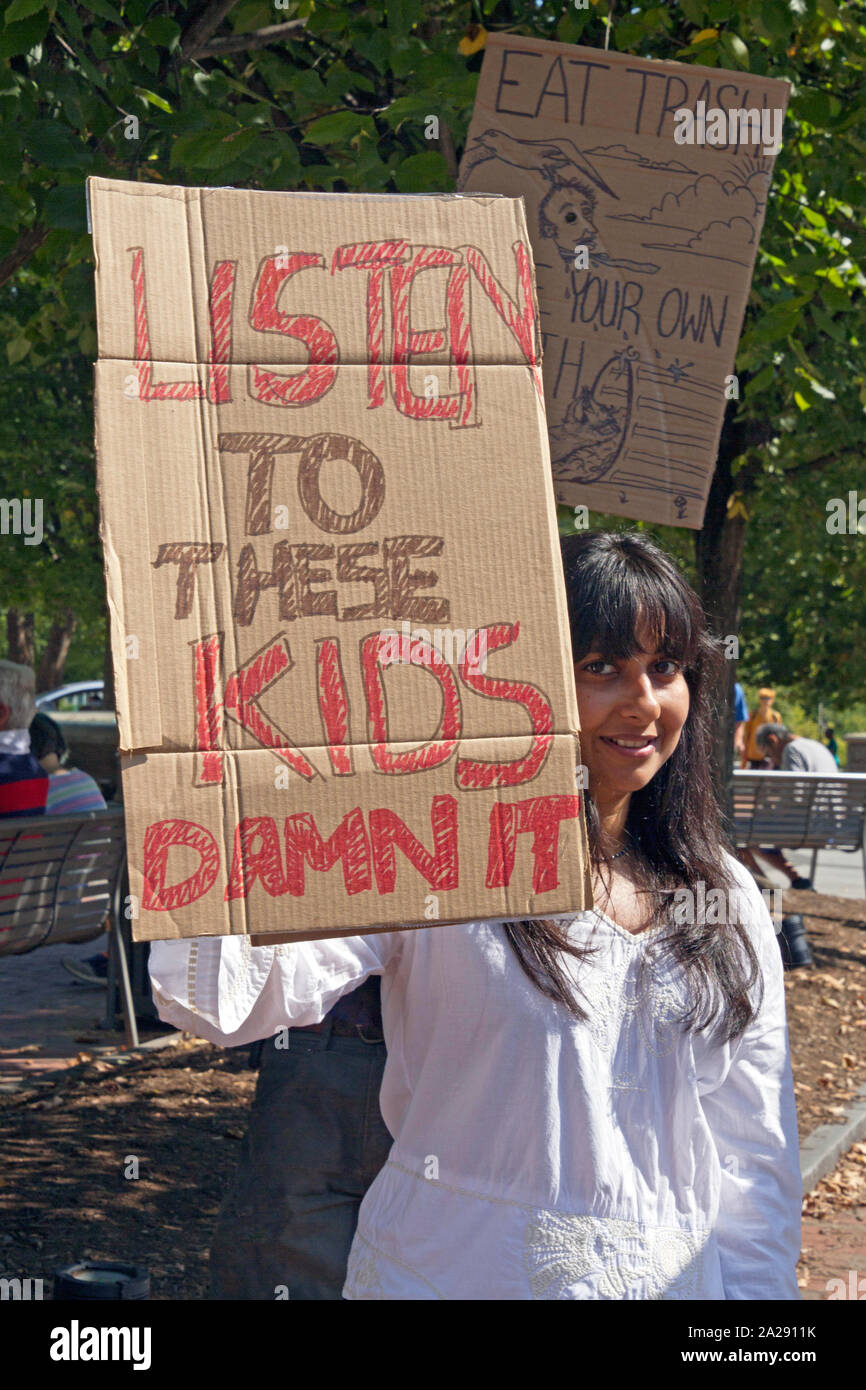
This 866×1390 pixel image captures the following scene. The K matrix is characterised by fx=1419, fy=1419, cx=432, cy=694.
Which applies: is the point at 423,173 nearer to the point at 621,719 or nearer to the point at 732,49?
the point at 732,49

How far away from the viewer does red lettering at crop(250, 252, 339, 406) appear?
153cm

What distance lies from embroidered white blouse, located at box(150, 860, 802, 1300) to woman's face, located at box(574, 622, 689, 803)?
21 centimetres

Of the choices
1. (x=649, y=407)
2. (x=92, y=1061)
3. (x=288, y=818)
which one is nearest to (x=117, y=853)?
(x=92, y=1061)

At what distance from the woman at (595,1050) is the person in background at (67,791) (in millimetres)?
4516

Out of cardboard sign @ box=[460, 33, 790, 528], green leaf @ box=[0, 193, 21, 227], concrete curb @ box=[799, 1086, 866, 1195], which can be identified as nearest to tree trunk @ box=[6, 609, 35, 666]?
concrete curb @ box=[799, 1086, 866, 1195]

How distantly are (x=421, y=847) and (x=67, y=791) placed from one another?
243 inches

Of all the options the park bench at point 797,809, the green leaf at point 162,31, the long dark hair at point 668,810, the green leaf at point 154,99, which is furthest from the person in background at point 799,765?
the long dark hair at point 668,810

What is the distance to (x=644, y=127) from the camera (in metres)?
2.54

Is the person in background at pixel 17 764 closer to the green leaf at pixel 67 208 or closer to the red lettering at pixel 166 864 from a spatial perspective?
the green leaf at pixel 67 208

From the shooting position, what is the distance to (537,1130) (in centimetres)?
183

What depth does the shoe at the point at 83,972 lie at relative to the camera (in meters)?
8.12

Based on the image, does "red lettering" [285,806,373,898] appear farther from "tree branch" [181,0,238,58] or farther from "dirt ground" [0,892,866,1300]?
"tree branch" [181,0,238,58]
